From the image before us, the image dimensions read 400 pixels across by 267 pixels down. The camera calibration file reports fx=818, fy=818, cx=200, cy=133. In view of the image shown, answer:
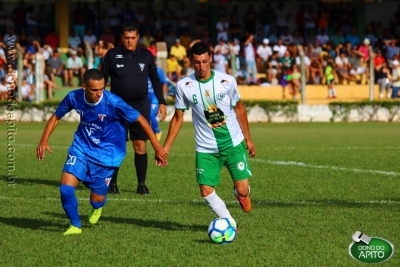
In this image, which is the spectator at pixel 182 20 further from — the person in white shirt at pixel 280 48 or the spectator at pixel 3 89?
the spectator at pixel 3 89

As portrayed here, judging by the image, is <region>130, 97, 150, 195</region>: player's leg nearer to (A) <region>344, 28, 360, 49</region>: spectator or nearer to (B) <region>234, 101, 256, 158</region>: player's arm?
(B) <region>234, 101, 256, 158</region>: player's arm

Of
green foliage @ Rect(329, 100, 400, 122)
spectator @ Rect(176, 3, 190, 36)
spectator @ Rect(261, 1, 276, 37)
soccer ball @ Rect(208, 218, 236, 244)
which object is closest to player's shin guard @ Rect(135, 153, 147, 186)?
soccer ball @ Rect(208, 218, 236, 244)

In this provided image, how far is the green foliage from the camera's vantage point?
27438 mm

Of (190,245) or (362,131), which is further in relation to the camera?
(362,131)

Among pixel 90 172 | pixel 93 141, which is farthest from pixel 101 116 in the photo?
pixel 90 172

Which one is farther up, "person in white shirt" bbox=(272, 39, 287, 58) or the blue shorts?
"person in white shirt" bbox=(272, 39, 287, 58)

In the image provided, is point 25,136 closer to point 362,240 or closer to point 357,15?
point 362,240

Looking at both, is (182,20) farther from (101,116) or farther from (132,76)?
(101,116)

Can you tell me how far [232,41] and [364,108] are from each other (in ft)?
19.5

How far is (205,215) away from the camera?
8.84 m

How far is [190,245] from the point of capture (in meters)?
7.18

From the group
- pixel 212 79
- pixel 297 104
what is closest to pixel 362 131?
pixel 297 104

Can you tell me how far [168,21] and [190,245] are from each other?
24267 mm

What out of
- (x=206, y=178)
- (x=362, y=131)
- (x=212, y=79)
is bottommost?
(x=362, y=131)
